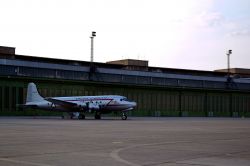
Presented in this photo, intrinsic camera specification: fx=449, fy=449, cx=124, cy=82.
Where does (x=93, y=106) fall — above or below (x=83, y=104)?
below

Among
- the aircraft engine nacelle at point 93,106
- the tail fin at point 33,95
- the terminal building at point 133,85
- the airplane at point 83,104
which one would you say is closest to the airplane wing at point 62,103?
the airplane at point 83,104

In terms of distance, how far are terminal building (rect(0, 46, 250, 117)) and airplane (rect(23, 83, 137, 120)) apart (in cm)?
849

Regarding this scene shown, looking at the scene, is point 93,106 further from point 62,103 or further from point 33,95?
point 33,95

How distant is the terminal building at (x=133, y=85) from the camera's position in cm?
8081

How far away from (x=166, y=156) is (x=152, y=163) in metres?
1.73

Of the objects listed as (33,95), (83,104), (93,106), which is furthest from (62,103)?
Answer: (33,95)

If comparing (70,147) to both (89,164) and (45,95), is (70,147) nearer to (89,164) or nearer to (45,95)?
(89,164)

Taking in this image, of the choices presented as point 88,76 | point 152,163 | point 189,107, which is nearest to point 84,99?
point 88,76

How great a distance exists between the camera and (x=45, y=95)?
3305 inches

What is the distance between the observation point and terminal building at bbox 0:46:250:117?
265 feet

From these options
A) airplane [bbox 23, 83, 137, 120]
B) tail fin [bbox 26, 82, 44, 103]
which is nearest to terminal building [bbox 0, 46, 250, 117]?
tail fin [bbox 26, 82, 44, 103]

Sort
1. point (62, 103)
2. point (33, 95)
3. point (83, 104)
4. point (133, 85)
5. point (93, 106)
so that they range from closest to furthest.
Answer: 1. point (93, 106)
2. point (83, 104)
3. point (62, 103)
4. point (33, 95)
5. point (133, 85)

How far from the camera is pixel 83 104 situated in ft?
216

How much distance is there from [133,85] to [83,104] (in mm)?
28063
